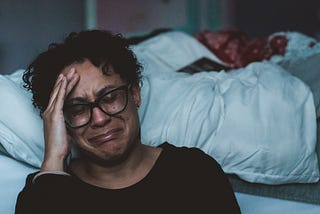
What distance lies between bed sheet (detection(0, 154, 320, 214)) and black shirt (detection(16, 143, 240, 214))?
17cm

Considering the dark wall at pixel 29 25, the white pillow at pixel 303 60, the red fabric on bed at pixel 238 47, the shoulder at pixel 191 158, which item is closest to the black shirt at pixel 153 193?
the shoulder at pixel 191 158

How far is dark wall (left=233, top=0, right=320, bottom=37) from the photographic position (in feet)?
16.5

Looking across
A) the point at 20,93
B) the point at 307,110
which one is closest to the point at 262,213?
the point at 307,110

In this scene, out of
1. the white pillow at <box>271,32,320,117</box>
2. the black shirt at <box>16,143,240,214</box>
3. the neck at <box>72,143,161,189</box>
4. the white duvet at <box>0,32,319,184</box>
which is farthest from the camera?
the white pillow at <box>271,32,320,117</box>

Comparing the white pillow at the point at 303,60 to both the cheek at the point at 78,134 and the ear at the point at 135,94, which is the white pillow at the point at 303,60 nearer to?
the ear at the point at 135,94

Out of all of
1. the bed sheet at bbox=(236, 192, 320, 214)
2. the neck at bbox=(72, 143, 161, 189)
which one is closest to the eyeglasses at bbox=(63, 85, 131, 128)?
the neck at bbox=(72, 143, 161, 189)

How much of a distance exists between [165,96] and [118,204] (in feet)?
1.76

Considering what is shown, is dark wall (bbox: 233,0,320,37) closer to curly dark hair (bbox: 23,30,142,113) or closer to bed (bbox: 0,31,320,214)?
bed (bbox: 0,31,320,214)

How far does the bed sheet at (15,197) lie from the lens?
44.9 inches

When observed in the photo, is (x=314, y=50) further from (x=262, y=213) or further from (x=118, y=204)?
(x=118, y=204)

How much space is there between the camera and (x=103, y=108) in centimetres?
98

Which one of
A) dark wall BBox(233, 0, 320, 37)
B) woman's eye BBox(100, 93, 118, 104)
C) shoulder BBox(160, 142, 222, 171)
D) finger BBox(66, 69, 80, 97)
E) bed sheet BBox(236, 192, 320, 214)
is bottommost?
dark wall BBox(233, 0, 320, 37)

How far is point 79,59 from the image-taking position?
1.04 metres

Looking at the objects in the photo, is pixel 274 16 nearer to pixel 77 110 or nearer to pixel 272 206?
pixel 272 206
